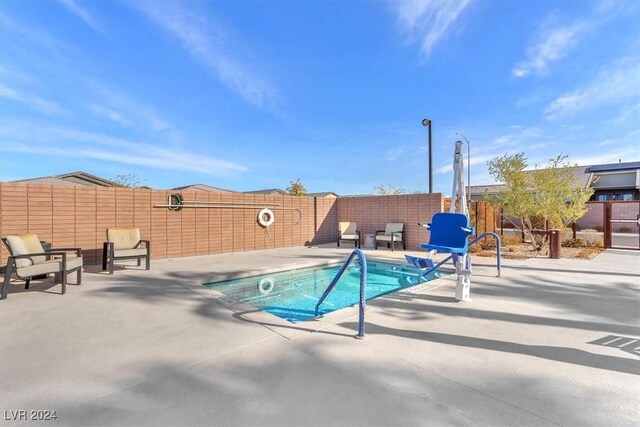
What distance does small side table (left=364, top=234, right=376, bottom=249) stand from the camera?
1045cm

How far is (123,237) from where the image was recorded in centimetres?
652

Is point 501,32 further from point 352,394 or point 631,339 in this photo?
point 352,394

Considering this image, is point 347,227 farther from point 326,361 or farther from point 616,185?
point 616,185

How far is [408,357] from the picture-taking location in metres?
2.38

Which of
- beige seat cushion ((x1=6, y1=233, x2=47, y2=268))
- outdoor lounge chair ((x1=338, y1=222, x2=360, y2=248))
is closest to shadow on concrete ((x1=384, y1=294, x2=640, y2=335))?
beige seat cushion ((x1=6, y1=233, x2=47, y2=268))

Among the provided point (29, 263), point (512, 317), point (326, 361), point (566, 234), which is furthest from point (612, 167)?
point (29, 263)

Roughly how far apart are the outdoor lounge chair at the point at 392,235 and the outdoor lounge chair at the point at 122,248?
695cm

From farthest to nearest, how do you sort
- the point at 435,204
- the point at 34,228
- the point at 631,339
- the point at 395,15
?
the point at 435,204, the point at 395,15, the point at 34,228, the point at 631,339

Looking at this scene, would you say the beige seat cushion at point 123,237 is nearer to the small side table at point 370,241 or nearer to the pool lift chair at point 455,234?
the pool lift chair at point 455,234

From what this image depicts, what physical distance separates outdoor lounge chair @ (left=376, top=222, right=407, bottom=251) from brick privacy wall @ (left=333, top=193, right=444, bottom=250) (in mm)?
229

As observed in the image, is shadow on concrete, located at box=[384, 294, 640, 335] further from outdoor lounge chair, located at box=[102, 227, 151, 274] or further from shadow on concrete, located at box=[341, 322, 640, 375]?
outdoor lounge chair, located at box=[102, 227, 151, 274]

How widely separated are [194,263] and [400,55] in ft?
29.6

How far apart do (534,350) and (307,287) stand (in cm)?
387

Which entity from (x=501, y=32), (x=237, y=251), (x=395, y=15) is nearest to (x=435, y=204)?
(x=501, y=32)
